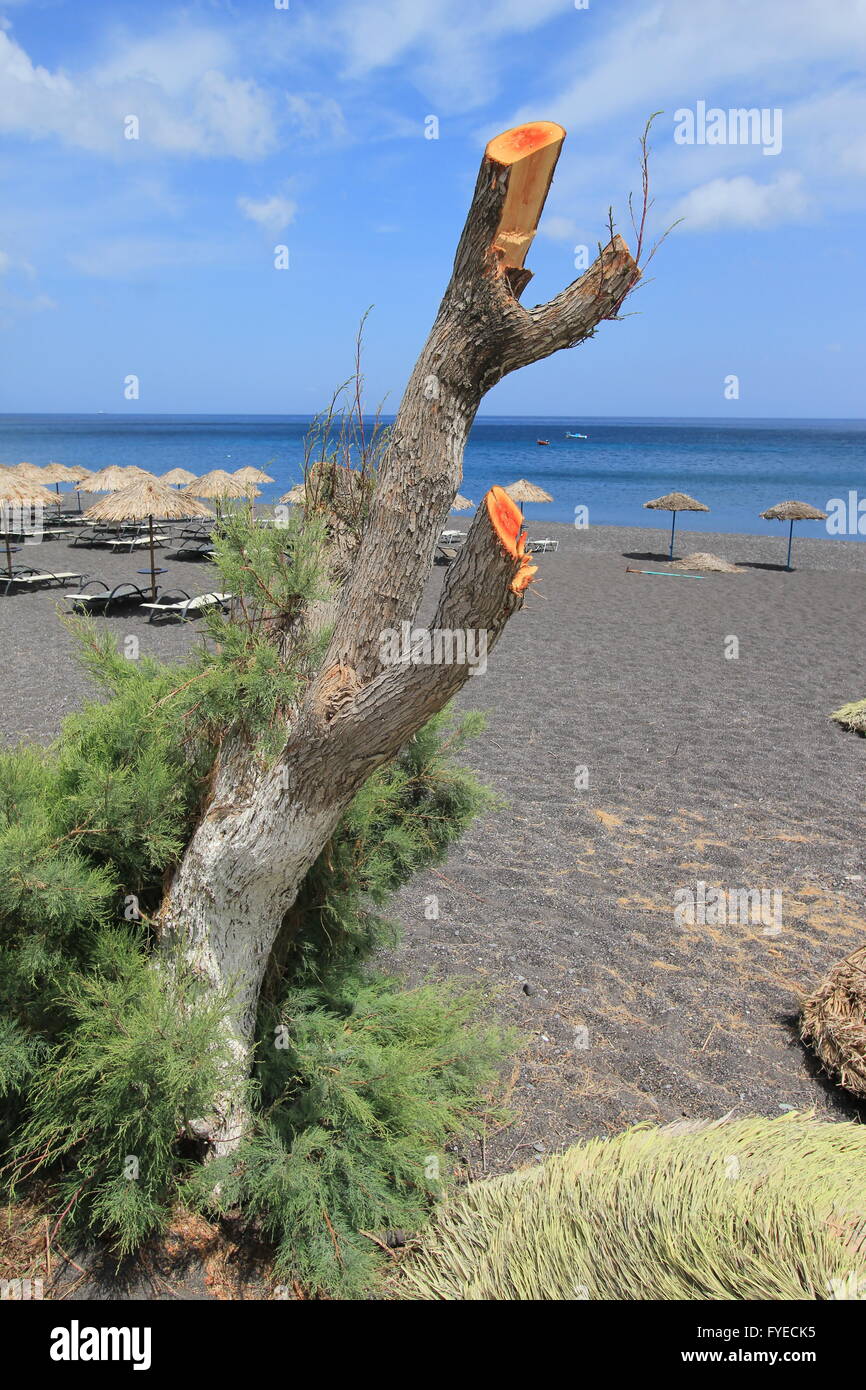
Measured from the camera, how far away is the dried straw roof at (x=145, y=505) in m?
15.3

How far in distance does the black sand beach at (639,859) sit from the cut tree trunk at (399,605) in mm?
778

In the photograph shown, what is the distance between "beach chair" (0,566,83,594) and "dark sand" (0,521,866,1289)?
375 cm

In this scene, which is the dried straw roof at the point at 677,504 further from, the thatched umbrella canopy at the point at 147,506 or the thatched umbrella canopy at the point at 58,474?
the thatched umbrella canopy at the point at 58,474

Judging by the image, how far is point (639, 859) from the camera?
20.4ft

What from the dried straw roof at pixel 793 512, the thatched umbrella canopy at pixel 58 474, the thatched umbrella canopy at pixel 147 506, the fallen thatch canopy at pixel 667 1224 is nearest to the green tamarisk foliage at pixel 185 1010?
the fallen thatch canopy at pixel 667 1224

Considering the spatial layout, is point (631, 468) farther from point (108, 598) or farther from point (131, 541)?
point (108, 598)

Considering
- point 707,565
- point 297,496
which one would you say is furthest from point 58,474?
point 297,496

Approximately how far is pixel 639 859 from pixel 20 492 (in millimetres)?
14124

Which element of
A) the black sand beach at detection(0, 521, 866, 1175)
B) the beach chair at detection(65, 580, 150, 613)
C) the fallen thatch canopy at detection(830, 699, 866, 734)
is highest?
the beach chair at detection(65, 580, 150, 613)

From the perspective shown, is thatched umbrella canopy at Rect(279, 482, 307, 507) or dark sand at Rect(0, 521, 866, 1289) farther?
dark sand at Rect(0, 521, 866, 1289)

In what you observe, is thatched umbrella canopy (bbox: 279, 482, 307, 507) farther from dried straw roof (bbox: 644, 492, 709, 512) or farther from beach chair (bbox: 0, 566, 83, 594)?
dried straw roof (bbox: 644, 492, 709, 512)

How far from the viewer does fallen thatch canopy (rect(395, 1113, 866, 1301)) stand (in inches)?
82.5

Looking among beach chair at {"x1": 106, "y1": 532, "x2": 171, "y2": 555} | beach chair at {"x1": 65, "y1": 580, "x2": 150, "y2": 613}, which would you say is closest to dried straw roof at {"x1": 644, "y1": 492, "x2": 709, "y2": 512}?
beach chair at {"x1": 65, "y1": 580, "x2": 150, "y2": 613}
